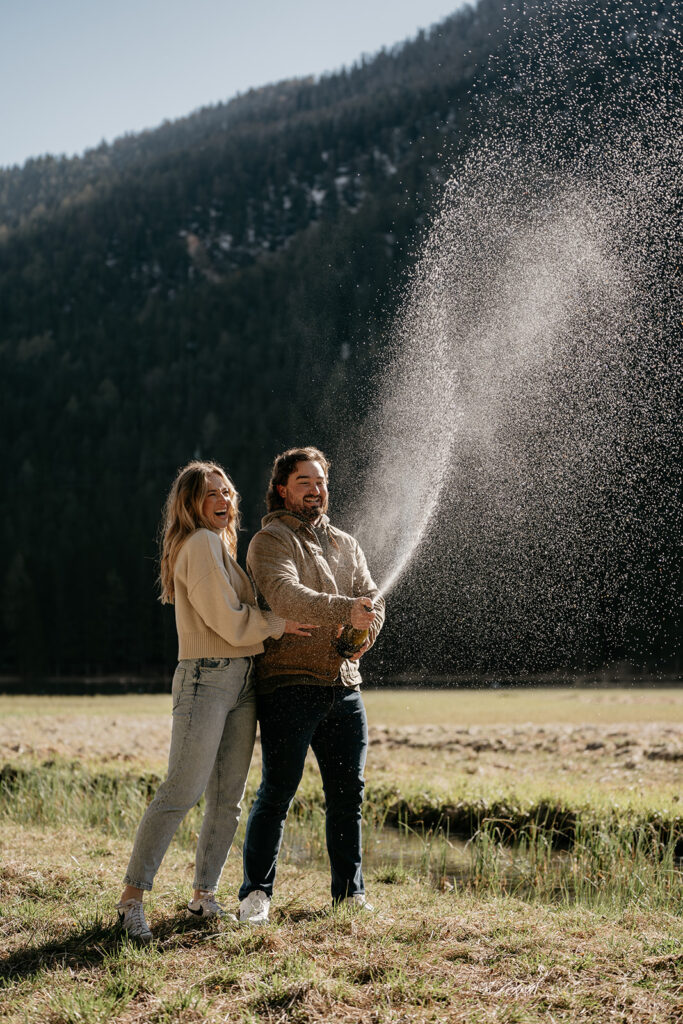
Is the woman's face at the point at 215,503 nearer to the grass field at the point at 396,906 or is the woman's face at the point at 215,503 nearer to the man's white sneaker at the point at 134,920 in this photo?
the man's white sneaker at the point at 134,920

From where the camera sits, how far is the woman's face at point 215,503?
478 cm

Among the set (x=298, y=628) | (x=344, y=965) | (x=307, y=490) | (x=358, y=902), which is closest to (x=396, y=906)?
(x=358, y=902)

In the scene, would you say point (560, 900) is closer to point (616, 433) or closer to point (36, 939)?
point (36, 939)

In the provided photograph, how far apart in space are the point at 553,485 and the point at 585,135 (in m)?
37.5

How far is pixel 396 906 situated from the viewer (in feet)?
16.3

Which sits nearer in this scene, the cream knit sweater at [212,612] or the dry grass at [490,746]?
the cream knit sweater at [212,612]

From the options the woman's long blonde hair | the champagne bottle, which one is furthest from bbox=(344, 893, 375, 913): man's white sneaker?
the woman's long blonde hair

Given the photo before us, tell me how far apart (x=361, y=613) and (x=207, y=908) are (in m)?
1.72

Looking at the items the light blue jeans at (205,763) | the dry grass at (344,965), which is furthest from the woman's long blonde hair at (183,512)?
the dry grass at (344,965)

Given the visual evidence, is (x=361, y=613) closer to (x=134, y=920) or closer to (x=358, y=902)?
(x=358, y=902)

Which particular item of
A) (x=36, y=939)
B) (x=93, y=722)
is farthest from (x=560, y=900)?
(x=93, y=722)

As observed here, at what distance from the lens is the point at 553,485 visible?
127 ft

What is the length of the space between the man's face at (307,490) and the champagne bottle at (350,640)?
696 mm

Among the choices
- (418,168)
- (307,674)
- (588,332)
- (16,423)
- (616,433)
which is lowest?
(307,674)
